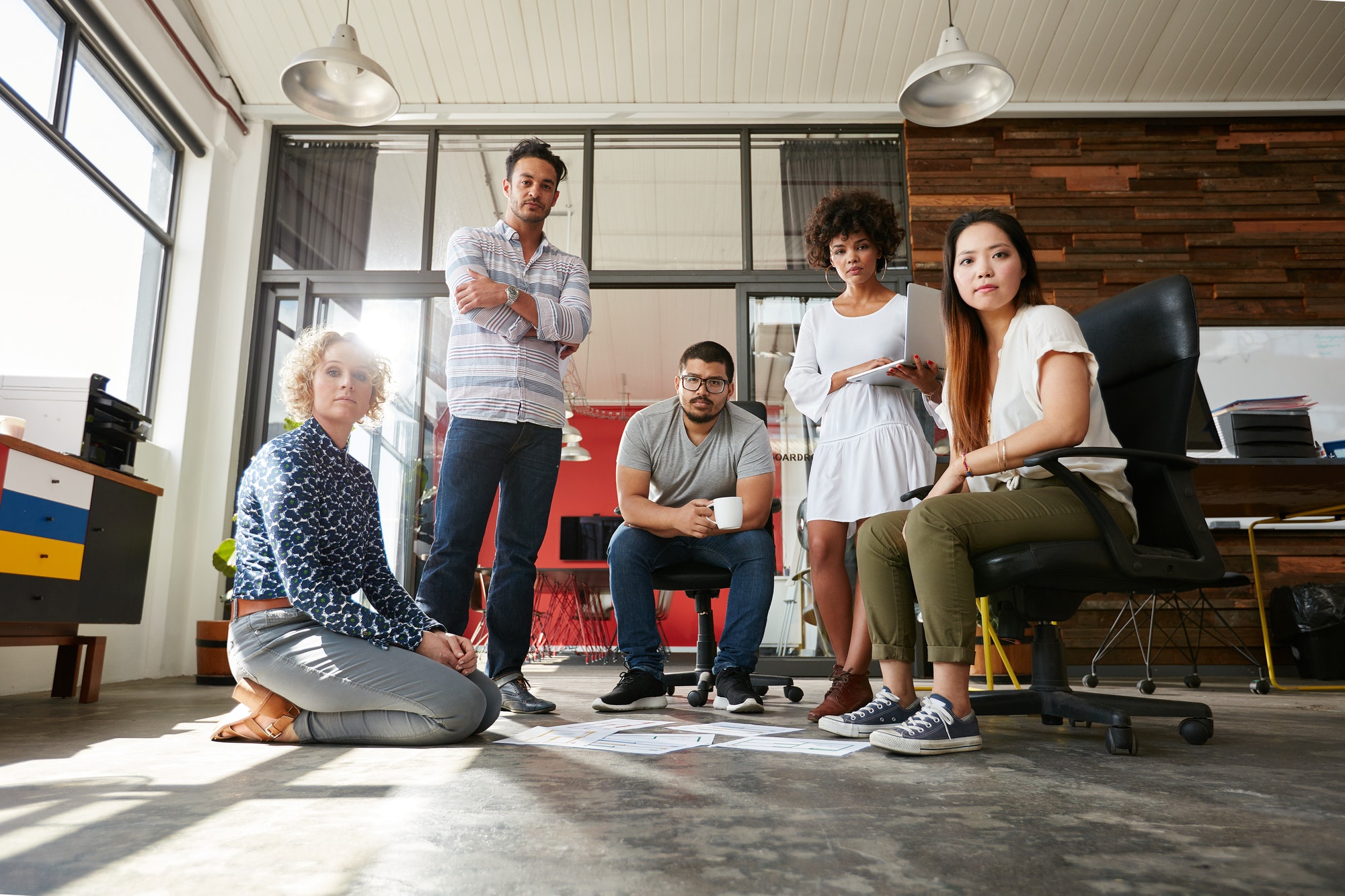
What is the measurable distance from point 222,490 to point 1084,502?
403 centimetres

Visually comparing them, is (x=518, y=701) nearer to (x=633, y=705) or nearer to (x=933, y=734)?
(x=633, y=705)

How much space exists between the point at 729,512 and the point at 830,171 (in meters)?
3.19

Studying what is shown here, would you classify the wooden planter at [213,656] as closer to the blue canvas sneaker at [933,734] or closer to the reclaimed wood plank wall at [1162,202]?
the blue canvas sneaker at [933,734]

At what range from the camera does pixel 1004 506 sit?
61.6 inches

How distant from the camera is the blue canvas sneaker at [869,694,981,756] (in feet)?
4.84

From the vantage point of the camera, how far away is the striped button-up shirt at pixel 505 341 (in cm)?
225

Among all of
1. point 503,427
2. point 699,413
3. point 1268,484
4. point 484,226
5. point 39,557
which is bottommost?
point 39,557

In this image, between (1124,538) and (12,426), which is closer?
(1124,538)

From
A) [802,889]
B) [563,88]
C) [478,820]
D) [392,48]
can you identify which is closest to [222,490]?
[392,48]

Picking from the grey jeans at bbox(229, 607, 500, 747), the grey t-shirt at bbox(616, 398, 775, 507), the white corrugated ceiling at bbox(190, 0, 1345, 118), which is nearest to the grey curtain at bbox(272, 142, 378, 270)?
the white corrugated ceiling at bbox(190, 0, 1345, 118)

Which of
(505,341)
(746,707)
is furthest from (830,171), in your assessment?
(746,707)

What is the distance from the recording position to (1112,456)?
1.53 metres

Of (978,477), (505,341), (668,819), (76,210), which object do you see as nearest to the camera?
(668,819)

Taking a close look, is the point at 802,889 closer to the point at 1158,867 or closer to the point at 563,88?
the point at 1158,867
